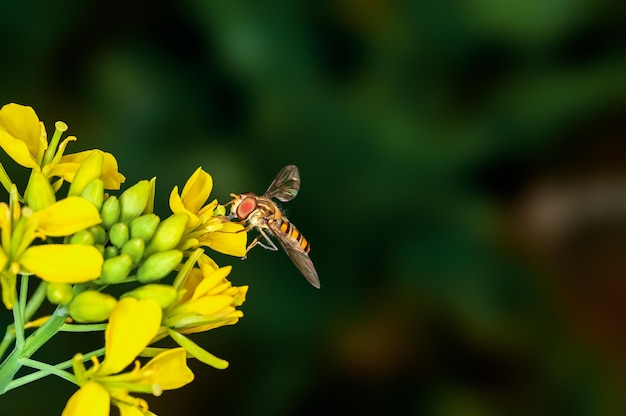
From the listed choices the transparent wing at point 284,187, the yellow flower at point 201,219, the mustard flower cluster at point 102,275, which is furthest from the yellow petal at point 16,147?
the transparent wing at point 284,187

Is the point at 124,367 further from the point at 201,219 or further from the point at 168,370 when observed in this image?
the point at 201,219

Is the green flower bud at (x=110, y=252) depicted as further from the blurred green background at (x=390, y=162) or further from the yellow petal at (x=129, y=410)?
the blurred green background at (x=390, y=162)

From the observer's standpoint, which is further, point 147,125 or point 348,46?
point 348,46

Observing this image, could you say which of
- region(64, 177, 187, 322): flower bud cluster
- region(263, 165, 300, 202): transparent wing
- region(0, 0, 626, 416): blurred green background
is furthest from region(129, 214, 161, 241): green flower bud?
region(0, 0, 626, 416): blurred green background

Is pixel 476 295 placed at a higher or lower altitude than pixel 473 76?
lower

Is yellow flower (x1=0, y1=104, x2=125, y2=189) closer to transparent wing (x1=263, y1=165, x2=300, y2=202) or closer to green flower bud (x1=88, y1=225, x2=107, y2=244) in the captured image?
green flower bud (x1=88, y1=225, x2=107, y2=244)

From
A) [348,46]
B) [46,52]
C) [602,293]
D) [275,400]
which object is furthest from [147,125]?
[602,293]

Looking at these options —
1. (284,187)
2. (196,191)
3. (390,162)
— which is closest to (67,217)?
(196,191)

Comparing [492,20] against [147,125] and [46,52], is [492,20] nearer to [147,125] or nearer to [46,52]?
[147,125]
